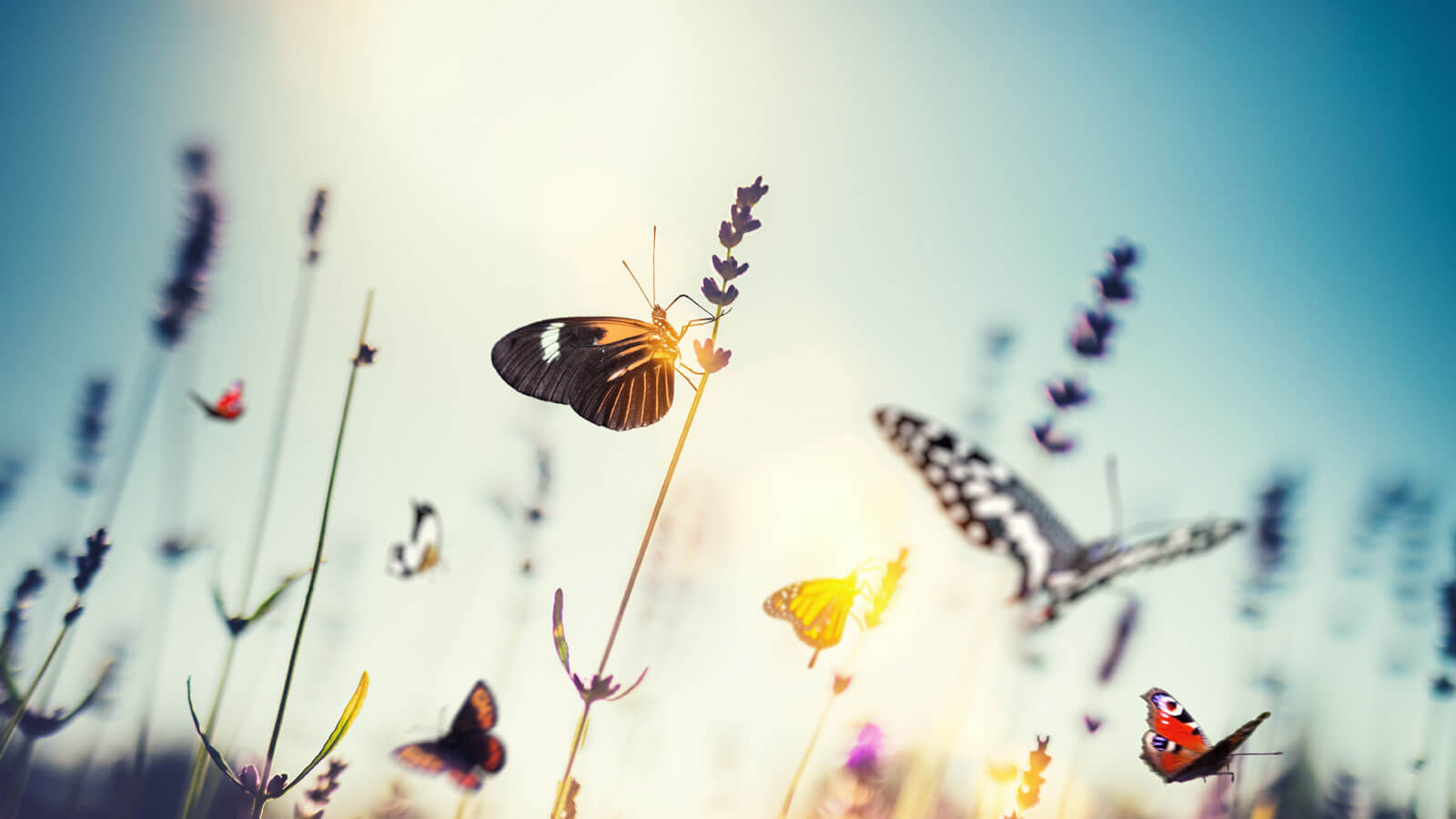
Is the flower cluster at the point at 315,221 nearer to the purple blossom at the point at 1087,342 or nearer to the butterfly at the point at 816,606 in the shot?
the butterfly at the point at 816,606


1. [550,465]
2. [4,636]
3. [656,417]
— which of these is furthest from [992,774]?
[4,636]

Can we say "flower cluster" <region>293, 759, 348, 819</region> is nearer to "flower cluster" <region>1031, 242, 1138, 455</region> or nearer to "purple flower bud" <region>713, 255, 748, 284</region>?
"purple flower bud" <region>713, 255, 748, 284</region>

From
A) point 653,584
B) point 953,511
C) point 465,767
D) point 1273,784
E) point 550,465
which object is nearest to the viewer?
point 465,767

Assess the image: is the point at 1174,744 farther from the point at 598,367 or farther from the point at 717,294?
the point at 598,367

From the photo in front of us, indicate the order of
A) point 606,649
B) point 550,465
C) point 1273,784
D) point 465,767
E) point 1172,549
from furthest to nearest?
point 1273,784 < point 550,465 < point 1172,549 < point 465,767 < point 606,649

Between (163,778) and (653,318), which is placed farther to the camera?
(163,778)

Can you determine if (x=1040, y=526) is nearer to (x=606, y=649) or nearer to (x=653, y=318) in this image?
(x=653, y=318)
